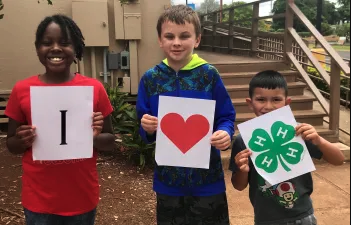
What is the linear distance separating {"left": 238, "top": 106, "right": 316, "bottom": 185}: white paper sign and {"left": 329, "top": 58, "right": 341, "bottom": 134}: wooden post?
3481 millimetres

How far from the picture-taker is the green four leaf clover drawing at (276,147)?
1.74 metres

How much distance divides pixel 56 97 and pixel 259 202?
3.65 ft

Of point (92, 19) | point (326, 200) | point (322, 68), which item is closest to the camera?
point (326, 200)

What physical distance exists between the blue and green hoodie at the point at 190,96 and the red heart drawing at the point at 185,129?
107 mm

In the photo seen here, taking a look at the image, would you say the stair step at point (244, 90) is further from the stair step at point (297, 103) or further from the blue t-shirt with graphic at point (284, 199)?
the blue t-shirt with graphic at point (284, 199)

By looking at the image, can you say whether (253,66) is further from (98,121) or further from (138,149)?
(98,121)

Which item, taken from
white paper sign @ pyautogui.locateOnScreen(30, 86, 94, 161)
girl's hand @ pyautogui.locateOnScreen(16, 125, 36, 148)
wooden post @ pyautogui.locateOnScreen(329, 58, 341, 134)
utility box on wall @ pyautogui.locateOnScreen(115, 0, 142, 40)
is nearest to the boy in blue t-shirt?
white paper sign @ pyautogui.locateOnScreen(30, 86, 94, 161)

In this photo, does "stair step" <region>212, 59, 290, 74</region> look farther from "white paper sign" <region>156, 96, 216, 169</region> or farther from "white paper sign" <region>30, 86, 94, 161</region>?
"white paper sign" <region>30, 86, 94, 161</region>

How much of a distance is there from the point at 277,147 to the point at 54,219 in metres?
1.13

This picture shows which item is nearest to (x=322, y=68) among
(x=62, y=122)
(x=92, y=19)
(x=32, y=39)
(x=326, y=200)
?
(x=326, y=200)

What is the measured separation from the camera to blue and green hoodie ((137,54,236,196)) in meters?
1.91

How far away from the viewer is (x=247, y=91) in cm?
592

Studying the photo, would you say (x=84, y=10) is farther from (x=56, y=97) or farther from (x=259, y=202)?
(x=259, y=202)

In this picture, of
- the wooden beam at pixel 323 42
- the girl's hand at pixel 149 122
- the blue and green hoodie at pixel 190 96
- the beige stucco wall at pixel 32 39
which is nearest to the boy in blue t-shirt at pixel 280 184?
the blue and green hoodie at pixel 190 96
